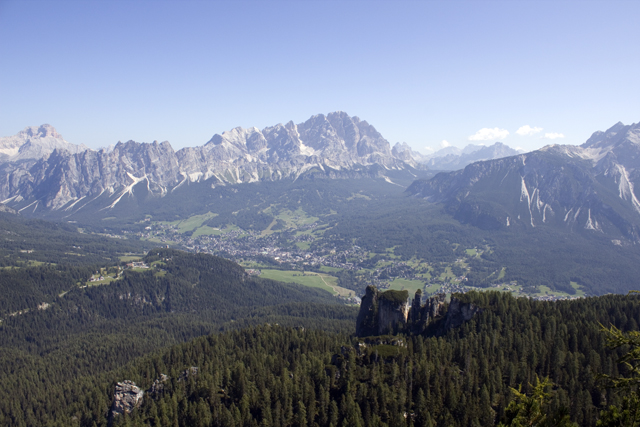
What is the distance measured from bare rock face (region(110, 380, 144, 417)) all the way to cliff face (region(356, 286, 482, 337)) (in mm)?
53083

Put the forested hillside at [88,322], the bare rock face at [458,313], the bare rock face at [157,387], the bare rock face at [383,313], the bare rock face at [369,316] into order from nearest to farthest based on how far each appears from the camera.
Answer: the bare rock face at [157,387]
the bare rock face at [458,313]
the forested hillside at [88,322]
the bare rock face at [383,313]
the bare rock face at [369,316]

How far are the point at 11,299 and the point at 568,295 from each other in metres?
247

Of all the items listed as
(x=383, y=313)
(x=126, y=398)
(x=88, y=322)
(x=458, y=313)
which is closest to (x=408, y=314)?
(x=383, y=313)

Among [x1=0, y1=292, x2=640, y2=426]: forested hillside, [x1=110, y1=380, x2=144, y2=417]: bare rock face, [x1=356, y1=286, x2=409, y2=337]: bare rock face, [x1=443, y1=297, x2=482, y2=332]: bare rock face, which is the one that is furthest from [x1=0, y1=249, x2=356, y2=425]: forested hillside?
[x1=443, y1=297, x2=482, y2=332]: bare rock face

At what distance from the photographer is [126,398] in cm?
7675

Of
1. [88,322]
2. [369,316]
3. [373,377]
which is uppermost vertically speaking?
[373,377]

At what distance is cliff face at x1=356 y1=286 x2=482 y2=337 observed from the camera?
89188 millimetres

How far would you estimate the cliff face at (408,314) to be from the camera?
89.2m

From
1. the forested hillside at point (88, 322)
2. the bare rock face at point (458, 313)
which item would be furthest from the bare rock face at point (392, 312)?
the forested hillside at point (88, 322)

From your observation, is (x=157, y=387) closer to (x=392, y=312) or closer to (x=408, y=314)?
(x=392, y=312)

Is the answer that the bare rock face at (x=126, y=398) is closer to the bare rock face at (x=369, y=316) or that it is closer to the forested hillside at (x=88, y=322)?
the forested hillside at (x=88, y=322)

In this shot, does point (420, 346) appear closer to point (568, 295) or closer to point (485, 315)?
point (485, 315)

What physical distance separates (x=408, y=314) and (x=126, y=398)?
212 ft

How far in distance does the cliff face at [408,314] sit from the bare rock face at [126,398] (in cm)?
5308
